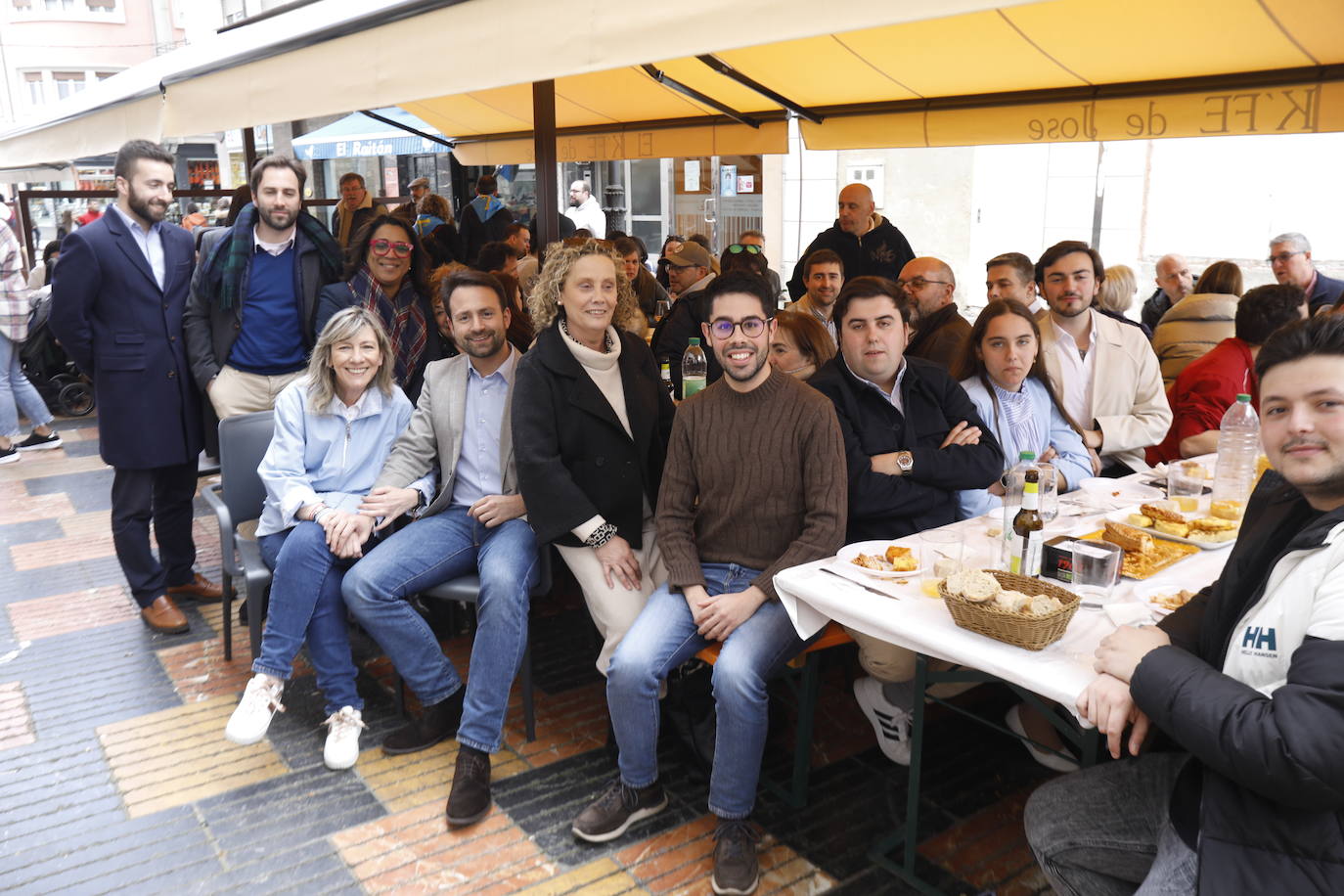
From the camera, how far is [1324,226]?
30.7ft

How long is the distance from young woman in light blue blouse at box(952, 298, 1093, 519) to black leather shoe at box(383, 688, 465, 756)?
6.99ft

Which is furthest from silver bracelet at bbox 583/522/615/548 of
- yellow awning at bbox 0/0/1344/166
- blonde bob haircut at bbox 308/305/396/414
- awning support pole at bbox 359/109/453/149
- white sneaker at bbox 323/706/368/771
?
awning support pole at bbox 359/109/453/149

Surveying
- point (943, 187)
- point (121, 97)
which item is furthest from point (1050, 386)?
point (943, 187)

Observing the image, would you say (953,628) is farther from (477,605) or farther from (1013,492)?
(477,605)

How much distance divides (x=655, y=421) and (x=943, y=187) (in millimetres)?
9656

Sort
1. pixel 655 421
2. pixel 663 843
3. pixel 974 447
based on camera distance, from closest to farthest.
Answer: pixel 663 843
pixel 974 447
pixel 655 421

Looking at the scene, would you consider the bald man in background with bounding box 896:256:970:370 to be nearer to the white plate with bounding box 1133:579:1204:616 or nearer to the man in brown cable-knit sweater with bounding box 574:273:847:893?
the man in brown cable-knit sweater with bounding box 574:273:847:893

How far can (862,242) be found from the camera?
7.25 m

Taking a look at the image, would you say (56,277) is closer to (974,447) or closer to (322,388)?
(322,388)

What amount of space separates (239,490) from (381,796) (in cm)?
150


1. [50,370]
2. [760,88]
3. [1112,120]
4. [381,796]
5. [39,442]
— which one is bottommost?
[381,796]

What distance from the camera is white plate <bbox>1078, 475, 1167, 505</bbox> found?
135 inches

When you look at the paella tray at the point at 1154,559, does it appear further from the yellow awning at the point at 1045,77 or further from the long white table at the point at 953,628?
the yellow awning at the point at 1045,77

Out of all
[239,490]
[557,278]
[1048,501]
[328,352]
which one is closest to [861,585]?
[1048,501]
